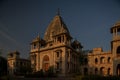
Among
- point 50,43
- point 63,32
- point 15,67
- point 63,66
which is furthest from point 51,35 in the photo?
point 15,67

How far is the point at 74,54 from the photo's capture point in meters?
36.3

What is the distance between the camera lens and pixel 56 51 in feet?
110

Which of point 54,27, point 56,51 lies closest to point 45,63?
point 56,51

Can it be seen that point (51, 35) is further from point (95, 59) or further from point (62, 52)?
point (95, 59)

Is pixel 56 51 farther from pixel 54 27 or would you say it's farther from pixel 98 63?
pixel 98 63

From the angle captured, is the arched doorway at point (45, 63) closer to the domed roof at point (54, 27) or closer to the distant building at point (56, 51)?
the distant building at point (56, 51)

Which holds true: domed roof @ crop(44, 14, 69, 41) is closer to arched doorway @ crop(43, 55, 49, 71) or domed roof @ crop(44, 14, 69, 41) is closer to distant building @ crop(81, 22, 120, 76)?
arched doorway @ crop(43, 55, 49, 71)

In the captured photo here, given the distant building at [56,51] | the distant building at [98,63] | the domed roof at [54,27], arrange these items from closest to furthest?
the distant building at [56,51] → the distant building at [98,63] → the domed roof at [54,27]

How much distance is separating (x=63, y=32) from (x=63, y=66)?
17.6 feet

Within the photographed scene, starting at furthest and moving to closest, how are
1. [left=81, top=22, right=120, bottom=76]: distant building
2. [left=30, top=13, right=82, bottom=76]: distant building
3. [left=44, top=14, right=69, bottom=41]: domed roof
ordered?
[left=44, top=14, right=69, bottom=41]: domed roof < [left=81, top=22, right=120, bottom=76]: distant building < [left=30, top=13, right=82, bottom=76]: distant building

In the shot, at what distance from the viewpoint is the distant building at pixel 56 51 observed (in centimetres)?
3272

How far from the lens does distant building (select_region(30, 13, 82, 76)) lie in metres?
32.7

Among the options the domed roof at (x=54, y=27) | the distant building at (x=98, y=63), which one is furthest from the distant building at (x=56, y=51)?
the distant building at (x=98, y=63)

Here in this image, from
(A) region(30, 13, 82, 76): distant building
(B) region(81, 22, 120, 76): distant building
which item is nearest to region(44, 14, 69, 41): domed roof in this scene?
(A) region(30, 13, 82, 76): distant building
